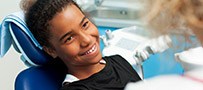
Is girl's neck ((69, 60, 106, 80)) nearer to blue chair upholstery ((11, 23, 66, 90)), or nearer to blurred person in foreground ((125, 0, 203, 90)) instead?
blue chair upholstery ((11, 23, 66, 90))

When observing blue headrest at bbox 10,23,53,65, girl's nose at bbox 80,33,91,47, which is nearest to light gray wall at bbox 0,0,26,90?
blue headrest at bbox 10,23,53,65

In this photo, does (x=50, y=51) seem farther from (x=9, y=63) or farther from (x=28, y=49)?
(x=9, y=63)

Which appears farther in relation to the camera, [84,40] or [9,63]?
[9,63]

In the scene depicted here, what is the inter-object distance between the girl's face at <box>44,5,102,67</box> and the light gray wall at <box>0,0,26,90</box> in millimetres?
610

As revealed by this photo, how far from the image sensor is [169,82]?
1.87 ft

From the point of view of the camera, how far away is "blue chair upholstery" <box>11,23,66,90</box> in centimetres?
110

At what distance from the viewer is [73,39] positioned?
1096 millimetres

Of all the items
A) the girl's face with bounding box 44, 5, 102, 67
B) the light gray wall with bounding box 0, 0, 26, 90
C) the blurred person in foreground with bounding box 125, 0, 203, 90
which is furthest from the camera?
the light gray wall with bounding box 0, 0, 26, 90

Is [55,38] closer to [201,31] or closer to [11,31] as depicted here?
[11,31]

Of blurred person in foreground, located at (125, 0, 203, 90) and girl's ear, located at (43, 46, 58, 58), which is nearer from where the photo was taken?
blurred person in foreground, located at (125, 0, 203, 90)

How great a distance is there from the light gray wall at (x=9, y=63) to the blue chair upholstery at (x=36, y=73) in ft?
1.83

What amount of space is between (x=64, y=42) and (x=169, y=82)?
1.90ft

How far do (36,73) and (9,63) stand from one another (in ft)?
2.07

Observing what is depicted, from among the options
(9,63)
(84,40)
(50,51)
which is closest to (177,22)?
(84,40)
